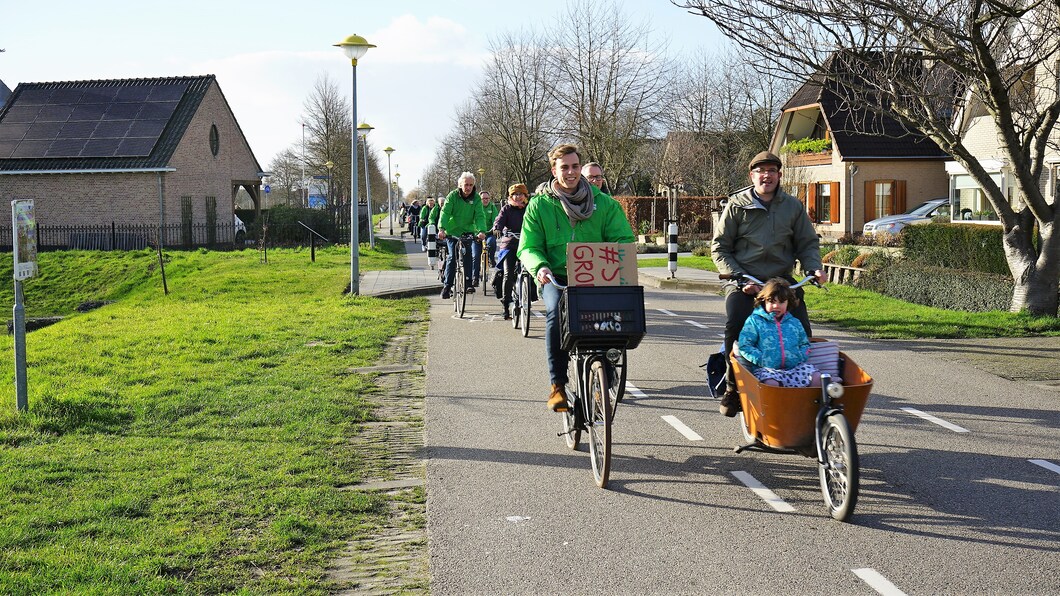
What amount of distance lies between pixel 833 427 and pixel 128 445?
4.36 m

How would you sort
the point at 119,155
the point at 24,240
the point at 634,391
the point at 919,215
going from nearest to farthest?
the point at 24,240, the point at 634,391, the point at 919,215, the point at 119,155

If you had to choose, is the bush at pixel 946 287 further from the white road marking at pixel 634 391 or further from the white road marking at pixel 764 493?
A: the white road marking at pixel 764 493

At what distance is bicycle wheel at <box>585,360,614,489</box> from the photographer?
557 centimetres

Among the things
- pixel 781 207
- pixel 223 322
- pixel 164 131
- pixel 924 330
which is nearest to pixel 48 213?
pixel 164 131

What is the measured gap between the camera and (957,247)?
1730 cm

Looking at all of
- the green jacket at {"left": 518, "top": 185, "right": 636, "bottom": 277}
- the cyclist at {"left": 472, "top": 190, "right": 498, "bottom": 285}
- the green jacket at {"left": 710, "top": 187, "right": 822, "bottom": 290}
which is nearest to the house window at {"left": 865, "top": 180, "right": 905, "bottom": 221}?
the cyclist at {"left": 472, "top": 190, "right": 498, "bottom": 285}

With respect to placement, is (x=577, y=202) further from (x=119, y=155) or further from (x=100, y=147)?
(x=100, y=147)

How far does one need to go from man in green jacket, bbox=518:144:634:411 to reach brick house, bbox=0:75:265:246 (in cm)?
3502

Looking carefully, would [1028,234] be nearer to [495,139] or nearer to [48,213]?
[48,213]

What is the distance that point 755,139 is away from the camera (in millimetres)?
62938

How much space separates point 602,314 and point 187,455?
275 cm

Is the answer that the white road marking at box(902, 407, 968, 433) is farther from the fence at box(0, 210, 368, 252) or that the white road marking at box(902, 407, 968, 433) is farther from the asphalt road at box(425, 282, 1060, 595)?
the fence at box(0, 210, 368, 252)

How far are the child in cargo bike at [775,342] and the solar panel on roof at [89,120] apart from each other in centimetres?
3895

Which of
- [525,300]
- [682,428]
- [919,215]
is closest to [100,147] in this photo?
[919,215]
